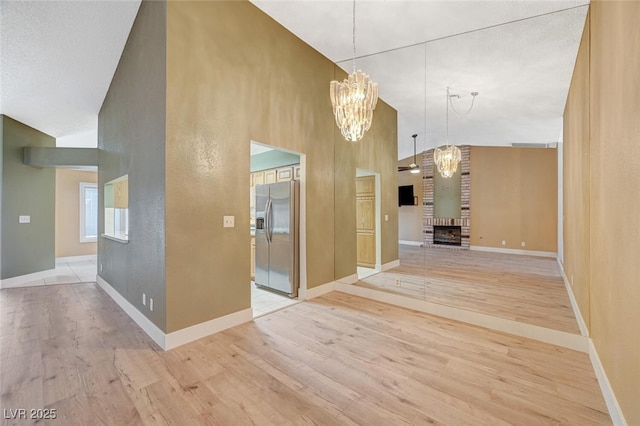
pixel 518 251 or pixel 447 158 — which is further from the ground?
pixel 447 158

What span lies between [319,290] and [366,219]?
1574mm

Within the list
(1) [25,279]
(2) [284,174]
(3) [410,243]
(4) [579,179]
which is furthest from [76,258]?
(4) [579,179]

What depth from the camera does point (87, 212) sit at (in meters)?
8.05

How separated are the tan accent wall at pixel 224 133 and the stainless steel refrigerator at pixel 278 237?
9.3 inches

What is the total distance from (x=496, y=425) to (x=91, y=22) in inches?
210

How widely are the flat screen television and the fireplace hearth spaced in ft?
1.95

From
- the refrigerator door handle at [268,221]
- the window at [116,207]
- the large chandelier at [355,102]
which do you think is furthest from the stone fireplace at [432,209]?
the window at [116,207]

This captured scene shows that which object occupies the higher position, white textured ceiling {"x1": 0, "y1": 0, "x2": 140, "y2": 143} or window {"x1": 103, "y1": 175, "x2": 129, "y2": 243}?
white textured ceiling {"x1": 0, "y1": 0, "x2": 140, "y2": 143}

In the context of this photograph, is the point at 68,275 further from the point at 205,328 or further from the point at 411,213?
→ the point at 411,213

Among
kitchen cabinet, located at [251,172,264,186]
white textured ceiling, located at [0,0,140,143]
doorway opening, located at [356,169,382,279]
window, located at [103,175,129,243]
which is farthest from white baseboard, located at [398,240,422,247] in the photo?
white textured ceiling, located at [0,0,140,143]

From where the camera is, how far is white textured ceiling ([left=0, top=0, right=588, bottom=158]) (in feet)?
9.70

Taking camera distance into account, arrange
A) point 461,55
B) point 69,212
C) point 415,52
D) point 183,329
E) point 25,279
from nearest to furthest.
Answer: point 183,329 < point 461,55 < point 415,52 < point 25,279 < point 69,212

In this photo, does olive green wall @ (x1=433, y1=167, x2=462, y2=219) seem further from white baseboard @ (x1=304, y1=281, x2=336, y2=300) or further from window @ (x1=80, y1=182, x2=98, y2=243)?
window @ (x1=80, y1=182, x2=98, y2=243)

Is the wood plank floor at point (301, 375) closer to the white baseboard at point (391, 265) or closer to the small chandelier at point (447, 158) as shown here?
the white baseboard at point (391, 265)
